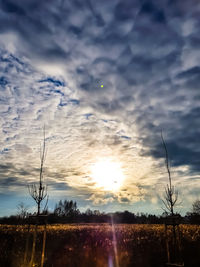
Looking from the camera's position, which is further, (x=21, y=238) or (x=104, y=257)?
(x=21, y=238)

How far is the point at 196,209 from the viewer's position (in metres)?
59.5

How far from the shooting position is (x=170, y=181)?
1244cm

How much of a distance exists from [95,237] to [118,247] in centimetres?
425

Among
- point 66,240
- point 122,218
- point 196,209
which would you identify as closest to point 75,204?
point 122,218

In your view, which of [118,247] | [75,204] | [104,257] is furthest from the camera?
[75,204]

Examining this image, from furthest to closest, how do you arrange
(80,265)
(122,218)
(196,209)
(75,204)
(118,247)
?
(75,204)
(122,218)
(196,209)
(118,247)
(80,265)

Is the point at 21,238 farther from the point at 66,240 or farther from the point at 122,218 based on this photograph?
the point at 122,218

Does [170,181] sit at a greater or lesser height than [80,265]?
greater

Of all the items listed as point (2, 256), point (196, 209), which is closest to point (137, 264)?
point (2, 256)

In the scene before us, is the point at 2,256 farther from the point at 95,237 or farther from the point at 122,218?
the point at 122,218

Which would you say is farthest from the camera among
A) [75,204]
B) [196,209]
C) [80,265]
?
[75,204]

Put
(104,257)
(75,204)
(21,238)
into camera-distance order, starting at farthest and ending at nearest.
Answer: (75,204)
(21,238)
(104,257)

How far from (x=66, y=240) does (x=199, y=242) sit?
415 inches

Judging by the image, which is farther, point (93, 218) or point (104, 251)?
point (93, 218)
